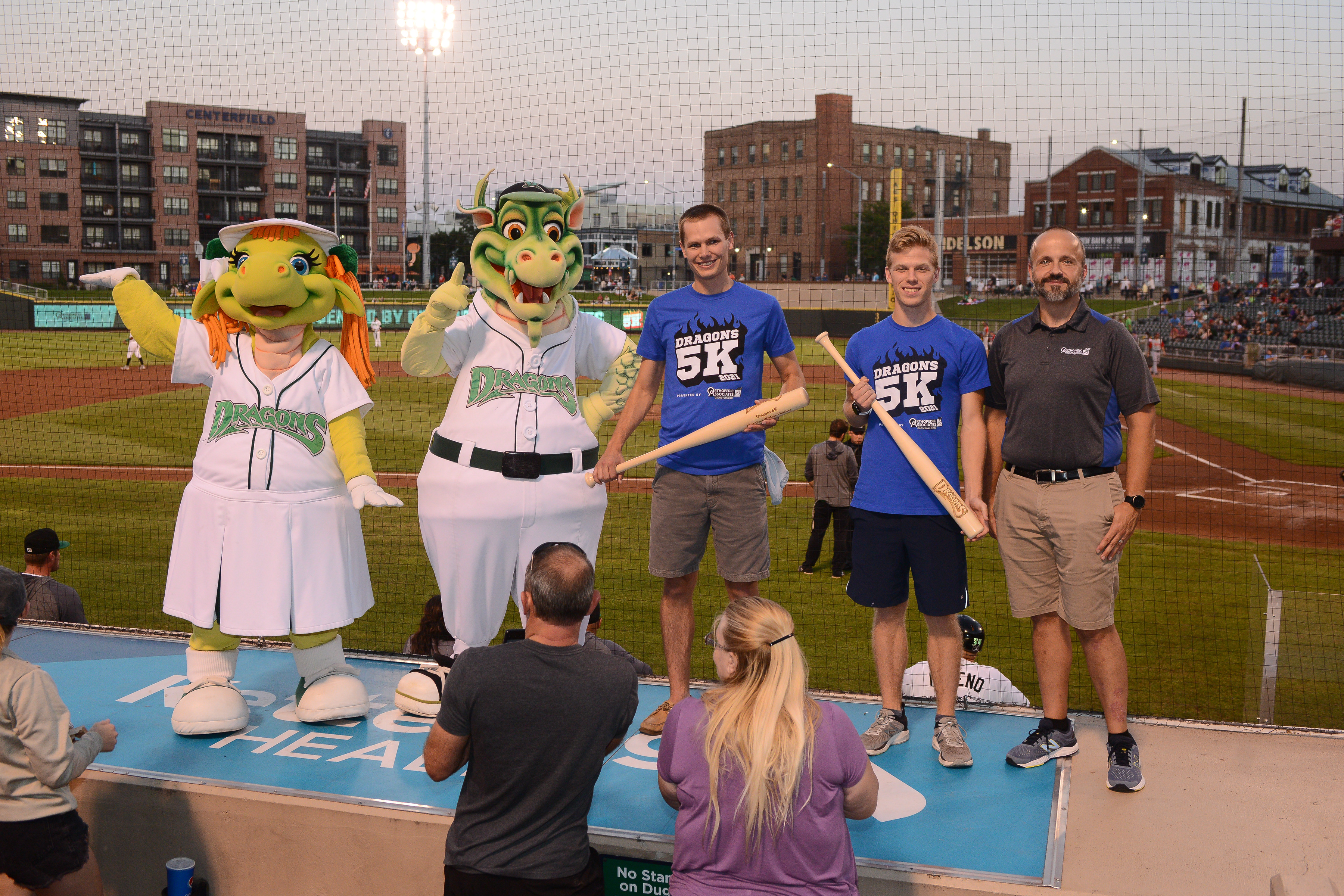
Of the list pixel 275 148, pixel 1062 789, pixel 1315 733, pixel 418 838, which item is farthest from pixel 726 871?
pixel 275 148

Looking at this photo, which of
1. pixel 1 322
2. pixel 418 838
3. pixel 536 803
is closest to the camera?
pixel 536 803

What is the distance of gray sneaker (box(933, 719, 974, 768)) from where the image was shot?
4070mm

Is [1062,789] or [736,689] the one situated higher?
[736,689]

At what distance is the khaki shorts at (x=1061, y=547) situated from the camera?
392 centimetres

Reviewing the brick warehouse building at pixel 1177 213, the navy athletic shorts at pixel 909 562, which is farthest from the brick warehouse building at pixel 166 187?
the navy athletic shorts at pixel 909 562

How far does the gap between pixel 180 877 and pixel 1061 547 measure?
10.9 feet

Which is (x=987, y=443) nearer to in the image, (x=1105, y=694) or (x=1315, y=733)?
(x=1105, y=694)

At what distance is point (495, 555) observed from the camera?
4.39 meters

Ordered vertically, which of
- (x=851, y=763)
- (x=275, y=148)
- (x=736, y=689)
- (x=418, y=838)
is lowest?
(x=418, y=838)

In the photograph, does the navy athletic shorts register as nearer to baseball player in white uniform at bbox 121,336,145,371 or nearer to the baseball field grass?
the baseball field grass

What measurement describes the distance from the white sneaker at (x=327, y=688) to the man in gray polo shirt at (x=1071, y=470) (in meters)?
2.70

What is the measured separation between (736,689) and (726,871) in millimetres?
449

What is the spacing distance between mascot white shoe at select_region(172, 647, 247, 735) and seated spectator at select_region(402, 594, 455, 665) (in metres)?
0.86

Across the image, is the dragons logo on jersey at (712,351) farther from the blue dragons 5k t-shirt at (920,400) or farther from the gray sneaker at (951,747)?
the gray sneaker at (951,747)
